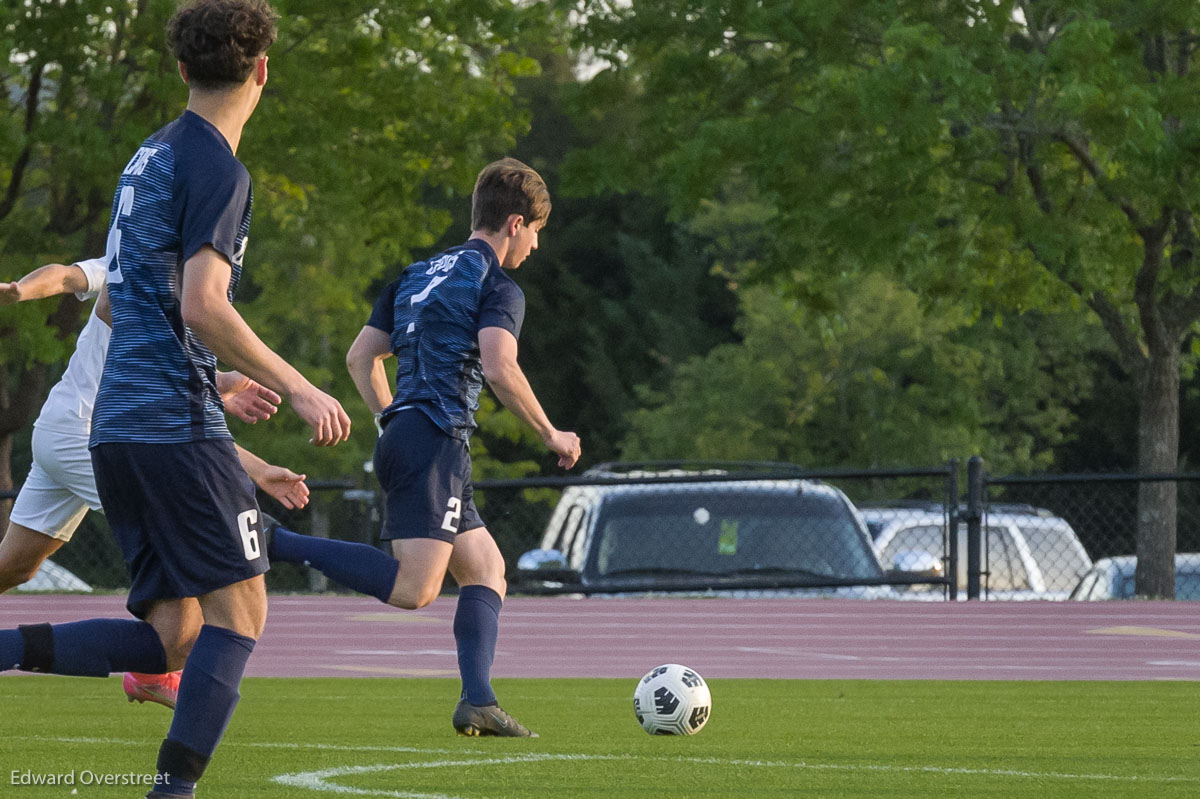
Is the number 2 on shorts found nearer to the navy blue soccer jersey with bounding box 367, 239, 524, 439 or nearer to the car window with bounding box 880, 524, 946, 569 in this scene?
the navy blue soccer jersey with bounding box 367, 239, 524, 439

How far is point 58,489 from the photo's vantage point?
686 cm

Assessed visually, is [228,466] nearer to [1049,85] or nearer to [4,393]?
[1049,85]

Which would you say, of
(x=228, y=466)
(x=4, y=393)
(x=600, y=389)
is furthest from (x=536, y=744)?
(x=600, y=389)

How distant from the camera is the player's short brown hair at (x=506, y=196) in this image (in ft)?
23.4

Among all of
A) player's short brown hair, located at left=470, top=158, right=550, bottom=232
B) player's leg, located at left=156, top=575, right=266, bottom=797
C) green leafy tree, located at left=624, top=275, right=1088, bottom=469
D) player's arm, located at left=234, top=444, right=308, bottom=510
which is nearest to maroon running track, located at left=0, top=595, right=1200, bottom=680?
player's short brown hair, located at left=470, top=158, right=550, bottom=232

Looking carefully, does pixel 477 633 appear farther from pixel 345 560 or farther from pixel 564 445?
pixel 564 445

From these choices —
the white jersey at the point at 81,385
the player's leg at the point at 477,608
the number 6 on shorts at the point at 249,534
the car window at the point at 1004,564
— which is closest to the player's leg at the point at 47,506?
the white jersey at the point at 81,385

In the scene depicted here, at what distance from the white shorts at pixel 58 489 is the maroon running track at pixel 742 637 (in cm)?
518

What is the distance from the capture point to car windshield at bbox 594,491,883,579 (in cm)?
1445

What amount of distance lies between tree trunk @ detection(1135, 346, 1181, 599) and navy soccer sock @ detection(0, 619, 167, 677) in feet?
46.6

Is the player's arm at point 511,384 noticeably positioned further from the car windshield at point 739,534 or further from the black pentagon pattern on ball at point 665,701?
the car windshield at point 739,534

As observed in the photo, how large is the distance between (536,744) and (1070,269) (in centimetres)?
1282

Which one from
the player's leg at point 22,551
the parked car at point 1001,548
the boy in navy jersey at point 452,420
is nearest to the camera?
the player's leg at point 22,551

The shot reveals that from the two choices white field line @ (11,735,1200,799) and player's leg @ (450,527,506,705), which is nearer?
white field line @ (11,735,1200,799)
